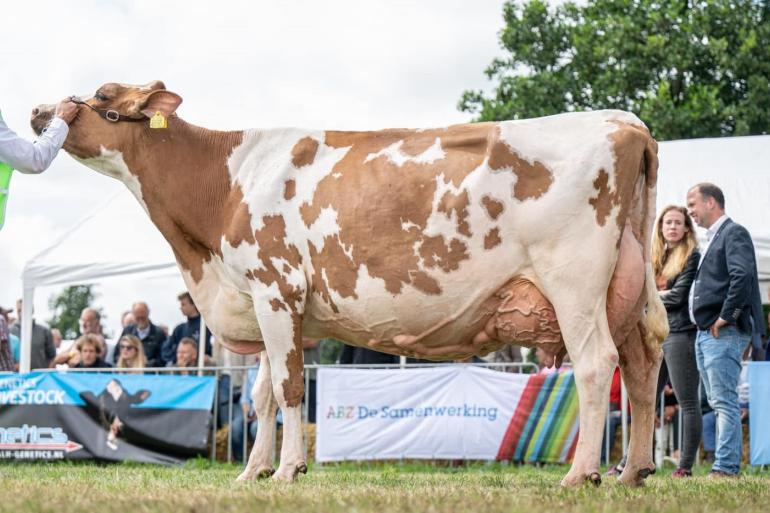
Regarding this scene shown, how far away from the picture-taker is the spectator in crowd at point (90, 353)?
48.5ft

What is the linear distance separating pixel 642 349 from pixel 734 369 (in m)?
2.32

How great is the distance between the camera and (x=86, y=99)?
316 inches

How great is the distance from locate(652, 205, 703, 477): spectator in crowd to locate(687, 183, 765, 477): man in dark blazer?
0.28 metres

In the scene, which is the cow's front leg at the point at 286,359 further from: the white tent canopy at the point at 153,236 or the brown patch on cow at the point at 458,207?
the white tent canopy at the point at 153,236

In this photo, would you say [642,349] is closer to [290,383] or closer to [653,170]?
[653,170]

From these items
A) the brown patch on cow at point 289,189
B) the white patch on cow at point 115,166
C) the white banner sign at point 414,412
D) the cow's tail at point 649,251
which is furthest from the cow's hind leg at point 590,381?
the white banner sign at point 414,412

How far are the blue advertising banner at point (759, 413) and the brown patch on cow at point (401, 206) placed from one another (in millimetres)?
5916

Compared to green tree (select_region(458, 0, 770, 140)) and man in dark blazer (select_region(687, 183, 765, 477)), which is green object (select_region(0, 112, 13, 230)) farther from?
green tree (select_region(458, 0, 770, 140))

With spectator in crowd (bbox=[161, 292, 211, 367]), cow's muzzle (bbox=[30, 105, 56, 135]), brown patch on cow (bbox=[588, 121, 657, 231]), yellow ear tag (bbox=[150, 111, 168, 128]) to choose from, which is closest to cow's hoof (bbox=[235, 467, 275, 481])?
yellow ear tag (bbox=[150, 111, 168, 128])

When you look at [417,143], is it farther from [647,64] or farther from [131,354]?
[647,64]

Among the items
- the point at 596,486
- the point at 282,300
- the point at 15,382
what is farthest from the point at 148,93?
the point at 15,382

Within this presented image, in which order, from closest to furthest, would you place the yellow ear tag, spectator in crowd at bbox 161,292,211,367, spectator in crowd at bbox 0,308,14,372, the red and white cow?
the red and white cow → the yellow ear tag → spectator in crowd at bbox 0,308,14,372 → spectator in crowd at bbox 161,292,211,367

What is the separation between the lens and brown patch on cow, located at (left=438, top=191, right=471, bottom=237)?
688cm

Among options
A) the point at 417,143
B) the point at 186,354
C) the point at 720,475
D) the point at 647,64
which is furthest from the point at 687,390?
the point at 647,64
